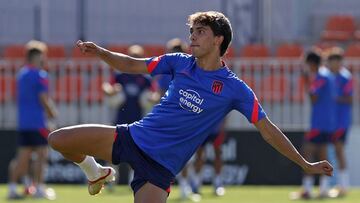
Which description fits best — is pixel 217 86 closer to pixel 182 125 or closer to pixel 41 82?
pixel 182 125

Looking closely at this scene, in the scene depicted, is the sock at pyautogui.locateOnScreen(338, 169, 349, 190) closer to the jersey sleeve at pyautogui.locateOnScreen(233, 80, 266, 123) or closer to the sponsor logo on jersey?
the jersey sleeve at pyautogui.locateOnScreen(233, 80, 266, 123)

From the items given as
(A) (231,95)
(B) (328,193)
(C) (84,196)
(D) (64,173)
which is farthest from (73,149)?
(D) (64,173)

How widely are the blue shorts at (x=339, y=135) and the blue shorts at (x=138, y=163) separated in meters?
8.89

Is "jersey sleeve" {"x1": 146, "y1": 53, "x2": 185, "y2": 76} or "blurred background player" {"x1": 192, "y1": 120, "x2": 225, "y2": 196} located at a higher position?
"jersey sleeve" {"x1": 146, "y1": 53, "x2": 185, "y2": 76}

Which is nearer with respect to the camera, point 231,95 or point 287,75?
point 231,95

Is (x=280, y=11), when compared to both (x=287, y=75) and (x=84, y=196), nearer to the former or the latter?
(x=287, y=75)

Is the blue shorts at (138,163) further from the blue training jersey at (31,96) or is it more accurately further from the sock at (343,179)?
the sock at (343,179)

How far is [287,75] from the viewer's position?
2030 cm

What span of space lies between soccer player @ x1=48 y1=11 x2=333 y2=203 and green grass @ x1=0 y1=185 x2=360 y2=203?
6.32 m

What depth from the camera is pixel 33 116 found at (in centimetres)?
1645

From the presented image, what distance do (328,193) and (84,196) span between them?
3692mm

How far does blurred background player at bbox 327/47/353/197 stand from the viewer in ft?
55.9

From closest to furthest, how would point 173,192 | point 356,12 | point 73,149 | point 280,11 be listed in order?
1. point 73,149
2. point 173,192
3. point 280,11
4. point 356,12

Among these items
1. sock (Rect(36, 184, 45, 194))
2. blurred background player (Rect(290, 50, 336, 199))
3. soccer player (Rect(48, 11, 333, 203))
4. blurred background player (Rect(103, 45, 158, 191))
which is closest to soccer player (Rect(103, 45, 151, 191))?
blurred background player (Rect(103, 45, 158, 191))
